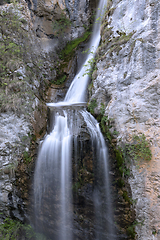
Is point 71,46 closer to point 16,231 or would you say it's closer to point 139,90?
point 139,90

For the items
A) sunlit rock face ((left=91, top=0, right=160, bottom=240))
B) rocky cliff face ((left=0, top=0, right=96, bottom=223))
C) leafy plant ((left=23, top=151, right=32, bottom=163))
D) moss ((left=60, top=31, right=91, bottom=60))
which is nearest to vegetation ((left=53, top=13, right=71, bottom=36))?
rocky cliff face ((left=0, top=0, right=96, bottom=223))

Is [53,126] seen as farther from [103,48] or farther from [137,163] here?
[103,48]

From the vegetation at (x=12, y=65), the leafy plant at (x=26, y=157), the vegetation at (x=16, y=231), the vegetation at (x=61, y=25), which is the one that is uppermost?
the vegetation at (x=61, y=25)

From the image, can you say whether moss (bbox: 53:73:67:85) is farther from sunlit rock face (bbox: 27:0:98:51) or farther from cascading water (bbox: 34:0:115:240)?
cascading water (bbox: 34:0:115:240)

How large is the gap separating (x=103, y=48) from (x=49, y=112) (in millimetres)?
3848

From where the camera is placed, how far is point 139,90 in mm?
4539

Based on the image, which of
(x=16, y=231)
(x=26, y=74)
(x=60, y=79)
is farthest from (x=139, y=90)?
(x=60, y=79)

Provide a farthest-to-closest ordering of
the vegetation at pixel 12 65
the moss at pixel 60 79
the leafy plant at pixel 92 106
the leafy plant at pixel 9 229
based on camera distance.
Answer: the moss at pixel 60 79
the leafy plant at pixel 92 106
the vegetation at pixel 12 65
the leafy plant at pixel 9 229

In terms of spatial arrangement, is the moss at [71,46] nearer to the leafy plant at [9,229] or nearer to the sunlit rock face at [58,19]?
the sunlit rock face at [58,19]

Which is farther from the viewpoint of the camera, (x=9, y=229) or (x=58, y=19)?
(x=58, y=19)

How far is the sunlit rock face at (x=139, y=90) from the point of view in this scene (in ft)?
12.5

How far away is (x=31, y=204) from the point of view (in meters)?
4.34

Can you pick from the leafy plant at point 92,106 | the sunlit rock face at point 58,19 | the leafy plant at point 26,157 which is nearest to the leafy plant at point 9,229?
the leafy plant at point 26,157

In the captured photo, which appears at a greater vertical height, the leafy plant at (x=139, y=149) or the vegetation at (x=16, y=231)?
the leafy plant at (x=139, y=149)
